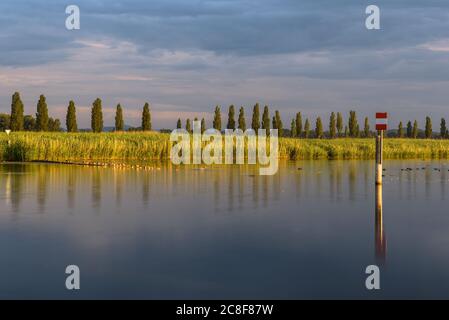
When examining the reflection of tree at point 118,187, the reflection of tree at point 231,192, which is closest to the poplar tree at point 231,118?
the reflection of tree at point 231,192

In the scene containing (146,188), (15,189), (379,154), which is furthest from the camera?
(379,154)

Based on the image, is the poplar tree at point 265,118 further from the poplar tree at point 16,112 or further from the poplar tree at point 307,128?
the poplar tree at point 16,112

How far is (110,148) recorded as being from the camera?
126 ft

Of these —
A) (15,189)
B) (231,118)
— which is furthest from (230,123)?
(15,189)

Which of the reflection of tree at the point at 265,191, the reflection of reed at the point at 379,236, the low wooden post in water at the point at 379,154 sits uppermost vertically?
the low wooden post in water at the point at 379,154

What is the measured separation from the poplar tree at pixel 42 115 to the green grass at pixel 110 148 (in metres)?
18.4

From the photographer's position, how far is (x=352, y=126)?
8625 cm

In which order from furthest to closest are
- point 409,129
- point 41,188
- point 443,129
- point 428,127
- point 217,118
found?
point 409,129 → point 443,129 → point 428,127 → point 217,118 → point 41,188

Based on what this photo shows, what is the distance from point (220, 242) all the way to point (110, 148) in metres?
29.1

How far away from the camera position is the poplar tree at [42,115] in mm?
60438

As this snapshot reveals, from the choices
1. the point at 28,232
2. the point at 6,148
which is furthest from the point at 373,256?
the point at 6,148

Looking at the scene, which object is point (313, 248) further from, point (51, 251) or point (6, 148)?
point (6, 148)

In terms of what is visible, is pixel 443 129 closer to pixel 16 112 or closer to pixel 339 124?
pixel 339 124

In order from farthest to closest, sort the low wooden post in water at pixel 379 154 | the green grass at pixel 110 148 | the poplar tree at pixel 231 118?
the poplar tree at pixel 231 118 < the green grass at pixel 110 148 < the low wooden post in water at pixel 379 154
